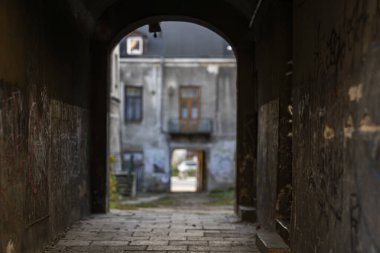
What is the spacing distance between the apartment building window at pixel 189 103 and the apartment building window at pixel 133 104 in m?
2.25

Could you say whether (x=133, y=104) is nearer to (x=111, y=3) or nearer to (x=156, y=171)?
(x=156, y=171)

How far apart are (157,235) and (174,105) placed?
19664 millimetres

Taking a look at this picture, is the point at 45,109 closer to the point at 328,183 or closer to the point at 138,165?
the point at 328,183

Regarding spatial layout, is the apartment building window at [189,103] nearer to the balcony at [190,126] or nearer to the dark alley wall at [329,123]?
the balcony at [190,126]

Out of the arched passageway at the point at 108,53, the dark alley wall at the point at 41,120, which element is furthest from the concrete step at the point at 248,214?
the dark alley wall at the point at 41,120

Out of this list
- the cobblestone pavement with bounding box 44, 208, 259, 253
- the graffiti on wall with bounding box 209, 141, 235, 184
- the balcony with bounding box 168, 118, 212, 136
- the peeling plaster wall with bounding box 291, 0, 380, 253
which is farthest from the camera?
the graffiti on wall with bounding box 209, 141, 235, 184

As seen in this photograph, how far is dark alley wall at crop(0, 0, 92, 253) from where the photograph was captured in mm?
5133

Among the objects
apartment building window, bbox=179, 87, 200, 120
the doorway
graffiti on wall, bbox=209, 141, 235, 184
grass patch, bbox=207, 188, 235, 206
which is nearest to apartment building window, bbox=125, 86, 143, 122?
apartment building window, bbox=179, 87, 200, 120

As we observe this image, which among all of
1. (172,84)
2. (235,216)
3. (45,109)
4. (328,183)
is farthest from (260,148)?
(172,84)

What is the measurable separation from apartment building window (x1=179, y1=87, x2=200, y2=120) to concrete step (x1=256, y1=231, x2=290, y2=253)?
20.4 meters

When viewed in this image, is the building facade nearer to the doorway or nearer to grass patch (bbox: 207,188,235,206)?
grass patch (bbox: 207,188,235,206)

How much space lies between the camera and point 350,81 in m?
3.66

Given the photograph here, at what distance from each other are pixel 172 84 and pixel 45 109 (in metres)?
20.7

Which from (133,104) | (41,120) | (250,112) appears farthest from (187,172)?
(41,120)
